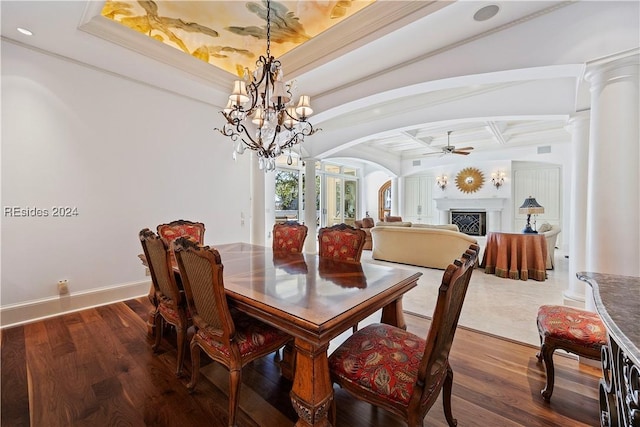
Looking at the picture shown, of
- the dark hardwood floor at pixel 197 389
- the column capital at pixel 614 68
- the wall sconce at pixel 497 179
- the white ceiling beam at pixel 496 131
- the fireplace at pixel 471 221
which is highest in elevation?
the white ceiling beam at pixel 496 131

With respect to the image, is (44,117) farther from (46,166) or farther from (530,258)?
(530,258)

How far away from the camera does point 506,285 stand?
4.02m

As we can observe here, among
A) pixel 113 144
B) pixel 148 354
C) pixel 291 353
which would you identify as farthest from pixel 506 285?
pixel 113 144

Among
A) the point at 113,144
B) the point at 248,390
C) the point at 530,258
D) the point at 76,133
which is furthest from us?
the point at 530,258

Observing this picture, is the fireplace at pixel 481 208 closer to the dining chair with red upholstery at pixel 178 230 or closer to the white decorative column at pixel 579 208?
the white decorative column at pixel 579 208

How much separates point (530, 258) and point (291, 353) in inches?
177

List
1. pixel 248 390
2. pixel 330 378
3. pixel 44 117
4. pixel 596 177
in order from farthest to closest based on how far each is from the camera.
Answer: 1. pixel 44 117
2. pixel 596 177
3. pixel 248 390
4. pixel 330 378

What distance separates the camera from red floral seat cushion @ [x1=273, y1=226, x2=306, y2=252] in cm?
299

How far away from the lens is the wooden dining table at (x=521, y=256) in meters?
4.27

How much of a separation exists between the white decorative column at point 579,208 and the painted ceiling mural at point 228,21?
9.07 ft

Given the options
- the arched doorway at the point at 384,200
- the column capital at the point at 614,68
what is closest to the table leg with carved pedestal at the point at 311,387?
the column capital at the point at 614,68

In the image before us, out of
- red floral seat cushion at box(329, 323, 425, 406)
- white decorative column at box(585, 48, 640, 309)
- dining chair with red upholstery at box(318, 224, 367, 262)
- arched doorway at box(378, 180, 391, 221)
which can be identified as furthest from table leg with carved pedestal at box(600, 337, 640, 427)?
arched doorway at box(378, 180, 391, 221)

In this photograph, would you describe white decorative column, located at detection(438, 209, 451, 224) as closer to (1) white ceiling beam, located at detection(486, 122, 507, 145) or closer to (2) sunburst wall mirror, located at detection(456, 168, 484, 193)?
(2) sunburst wall mirror, located at detection(456, 168, 484, 193)

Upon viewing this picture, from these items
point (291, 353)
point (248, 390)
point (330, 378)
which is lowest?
point (248, 390)
